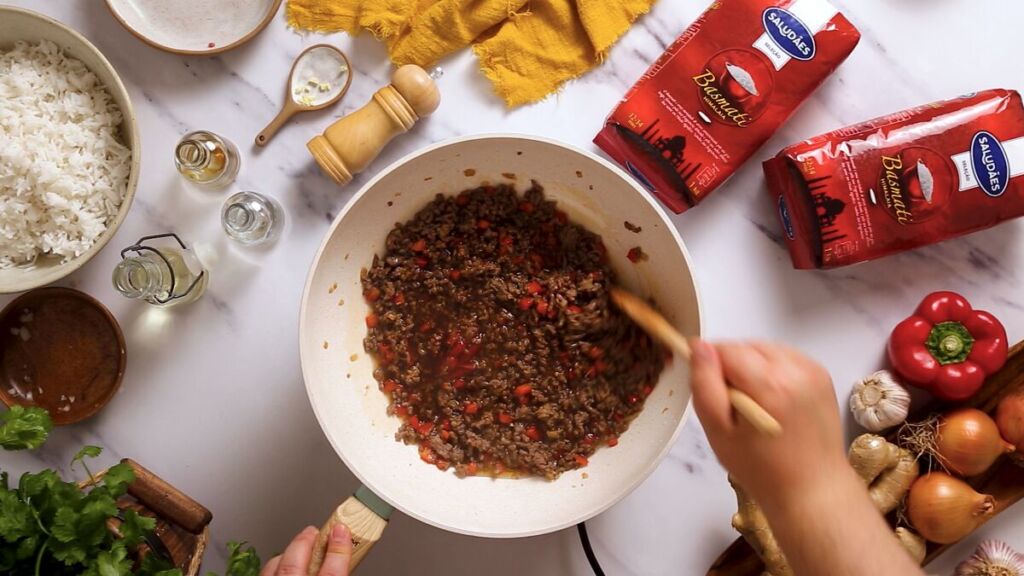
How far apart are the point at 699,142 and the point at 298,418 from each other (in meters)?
1.05

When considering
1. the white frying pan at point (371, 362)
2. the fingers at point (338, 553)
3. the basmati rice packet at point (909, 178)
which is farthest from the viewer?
the basmati rice packet at point (909, 178)

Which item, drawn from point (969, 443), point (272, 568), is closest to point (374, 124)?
point (272, 568)

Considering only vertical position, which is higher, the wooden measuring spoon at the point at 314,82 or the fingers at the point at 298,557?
the wooden measuring spoon at the point at 314,82

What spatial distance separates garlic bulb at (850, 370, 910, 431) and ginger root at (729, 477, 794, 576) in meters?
0.32

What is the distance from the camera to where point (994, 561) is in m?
1.71

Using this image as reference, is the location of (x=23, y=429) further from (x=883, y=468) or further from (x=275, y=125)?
(x=883, y=468)

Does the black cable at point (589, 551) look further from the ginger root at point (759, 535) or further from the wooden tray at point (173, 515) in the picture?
the wooden tray at point (173, 515)

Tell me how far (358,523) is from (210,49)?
3.42 feet

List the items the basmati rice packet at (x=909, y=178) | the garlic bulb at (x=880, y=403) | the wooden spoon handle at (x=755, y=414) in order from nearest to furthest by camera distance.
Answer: the wooden spoon handle at (x=755, y=414), the basmati rice packet at (x=909, y=178), the garlic bulb at (x=880, y=403)

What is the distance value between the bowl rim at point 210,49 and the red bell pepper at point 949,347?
1496 millimetres

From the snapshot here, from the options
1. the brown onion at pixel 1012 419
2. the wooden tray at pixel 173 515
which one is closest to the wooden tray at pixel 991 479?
the brown onion at pixel 1012 419

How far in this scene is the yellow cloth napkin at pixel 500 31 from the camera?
5.69 feet

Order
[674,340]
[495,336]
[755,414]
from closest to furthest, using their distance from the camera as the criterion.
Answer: [755,414], [674,340], [495,336]

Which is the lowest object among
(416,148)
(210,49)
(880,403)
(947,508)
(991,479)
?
(991,479)
